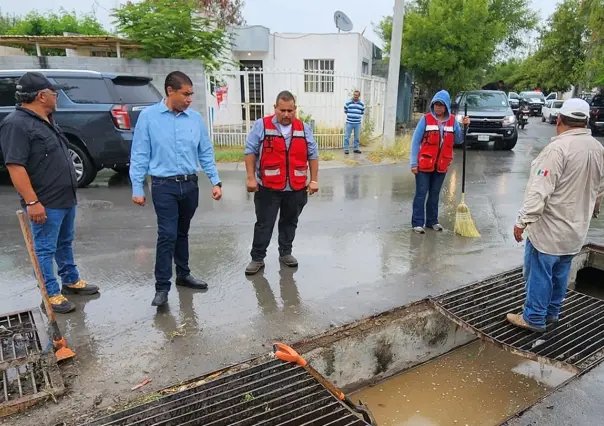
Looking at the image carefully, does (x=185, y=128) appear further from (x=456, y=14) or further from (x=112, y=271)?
(x=456, y=14)

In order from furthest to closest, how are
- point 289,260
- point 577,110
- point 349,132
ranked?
point 349,132
point 289,260
point 577,110

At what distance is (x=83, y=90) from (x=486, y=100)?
39.5ft

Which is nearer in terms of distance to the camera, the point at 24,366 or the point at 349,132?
the point at 24,366

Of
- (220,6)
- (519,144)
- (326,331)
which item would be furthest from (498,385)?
(220,6)

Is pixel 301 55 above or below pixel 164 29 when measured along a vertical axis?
below

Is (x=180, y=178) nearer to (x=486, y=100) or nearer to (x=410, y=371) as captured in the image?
(x=410, y=371)

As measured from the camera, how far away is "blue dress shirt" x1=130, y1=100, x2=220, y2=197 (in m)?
3.74

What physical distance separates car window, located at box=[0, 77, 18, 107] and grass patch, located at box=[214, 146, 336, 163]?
4.13m

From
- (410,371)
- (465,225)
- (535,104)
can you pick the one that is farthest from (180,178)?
(535,104)

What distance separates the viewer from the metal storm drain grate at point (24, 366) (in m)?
2.79

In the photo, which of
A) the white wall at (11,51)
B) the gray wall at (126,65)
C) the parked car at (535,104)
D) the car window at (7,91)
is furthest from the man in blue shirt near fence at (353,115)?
the parked car at (535,104)

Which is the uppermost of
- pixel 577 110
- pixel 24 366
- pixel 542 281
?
pixel 577 110

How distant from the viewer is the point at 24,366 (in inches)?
123

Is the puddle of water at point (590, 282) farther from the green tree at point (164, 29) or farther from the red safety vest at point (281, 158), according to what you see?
the green tree at point (164, 29)
